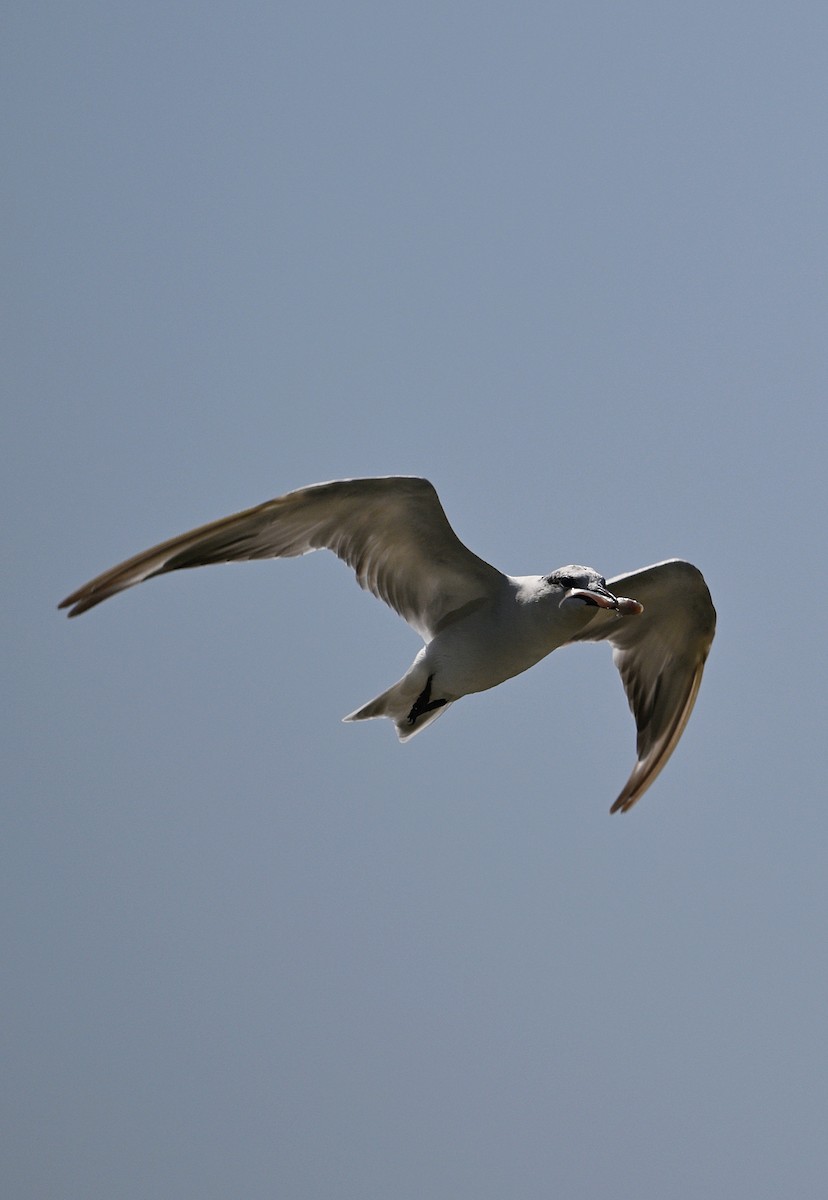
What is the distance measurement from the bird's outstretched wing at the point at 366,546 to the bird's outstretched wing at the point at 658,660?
81.7 inches

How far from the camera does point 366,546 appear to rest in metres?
11.7

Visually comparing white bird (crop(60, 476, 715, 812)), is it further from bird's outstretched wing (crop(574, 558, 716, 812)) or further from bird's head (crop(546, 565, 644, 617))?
bird's outstretched wing (crop(574, 558, 716, 812))

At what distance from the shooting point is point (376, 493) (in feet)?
36.5

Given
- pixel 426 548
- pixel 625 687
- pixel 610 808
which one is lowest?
pixel 610 808

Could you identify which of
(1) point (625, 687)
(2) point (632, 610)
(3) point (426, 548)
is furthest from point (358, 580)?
(1) point (625, 687)

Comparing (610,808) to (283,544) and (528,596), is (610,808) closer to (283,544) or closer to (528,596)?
(528,596)

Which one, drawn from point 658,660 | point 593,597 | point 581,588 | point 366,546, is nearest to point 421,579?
point 366,546

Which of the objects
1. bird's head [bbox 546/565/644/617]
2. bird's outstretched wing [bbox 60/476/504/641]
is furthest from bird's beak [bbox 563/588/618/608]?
bird's outstretched wing [bbox 60/476/504/641]

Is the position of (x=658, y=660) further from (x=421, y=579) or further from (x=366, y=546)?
(x=366, y=546)

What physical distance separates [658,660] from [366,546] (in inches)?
A: 145

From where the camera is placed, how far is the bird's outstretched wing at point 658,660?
13.8 meters

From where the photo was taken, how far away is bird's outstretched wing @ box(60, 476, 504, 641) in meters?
10.8

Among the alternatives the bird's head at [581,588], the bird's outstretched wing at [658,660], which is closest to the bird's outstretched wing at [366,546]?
the bird's head at [581,588]

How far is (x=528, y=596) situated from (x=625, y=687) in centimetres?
336
